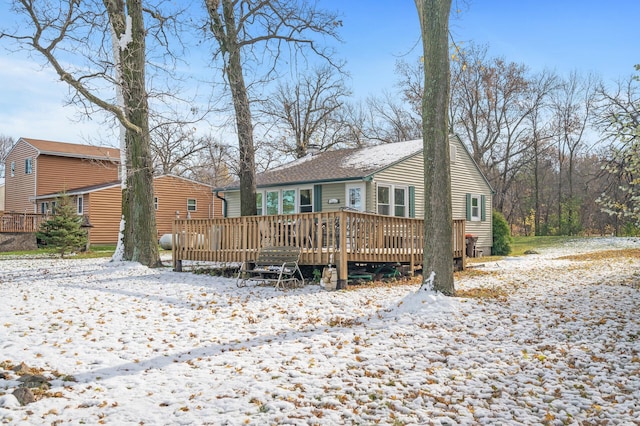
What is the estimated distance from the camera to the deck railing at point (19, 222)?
25.7 metres

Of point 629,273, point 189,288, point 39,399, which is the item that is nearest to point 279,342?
point 39,399

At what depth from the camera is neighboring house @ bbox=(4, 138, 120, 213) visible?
3216 cm

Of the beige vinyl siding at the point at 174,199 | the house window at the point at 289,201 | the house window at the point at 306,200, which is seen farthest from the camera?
the beige vinyl siding at the point at 174,199

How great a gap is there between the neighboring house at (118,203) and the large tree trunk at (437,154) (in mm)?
19630

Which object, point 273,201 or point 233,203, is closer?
point 273,201

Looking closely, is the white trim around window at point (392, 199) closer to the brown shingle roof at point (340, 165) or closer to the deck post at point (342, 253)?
the brown shingle roof at point (340, 165)

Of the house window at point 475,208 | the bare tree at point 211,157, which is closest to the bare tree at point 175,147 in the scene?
the bare tree at point 211,157

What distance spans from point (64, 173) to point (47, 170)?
0.97 metres

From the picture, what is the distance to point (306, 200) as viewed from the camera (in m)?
20.3

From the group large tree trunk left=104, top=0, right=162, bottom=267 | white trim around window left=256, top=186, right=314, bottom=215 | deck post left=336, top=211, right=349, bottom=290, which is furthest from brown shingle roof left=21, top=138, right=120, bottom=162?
deck post left=336, top=211, right=349, bottom=290

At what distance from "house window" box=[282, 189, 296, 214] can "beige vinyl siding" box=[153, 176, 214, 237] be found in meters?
11.2

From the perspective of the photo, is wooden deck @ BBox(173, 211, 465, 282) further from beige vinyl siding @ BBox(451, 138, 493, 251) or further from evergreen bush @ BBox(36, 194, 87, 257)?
evergreen bush @ BBox(36, 194, 87, 257)

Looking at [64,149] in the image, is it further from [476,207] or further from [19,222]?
[476,207]

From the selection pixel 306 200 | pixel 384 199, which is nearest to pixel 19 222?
pixel 306 200
